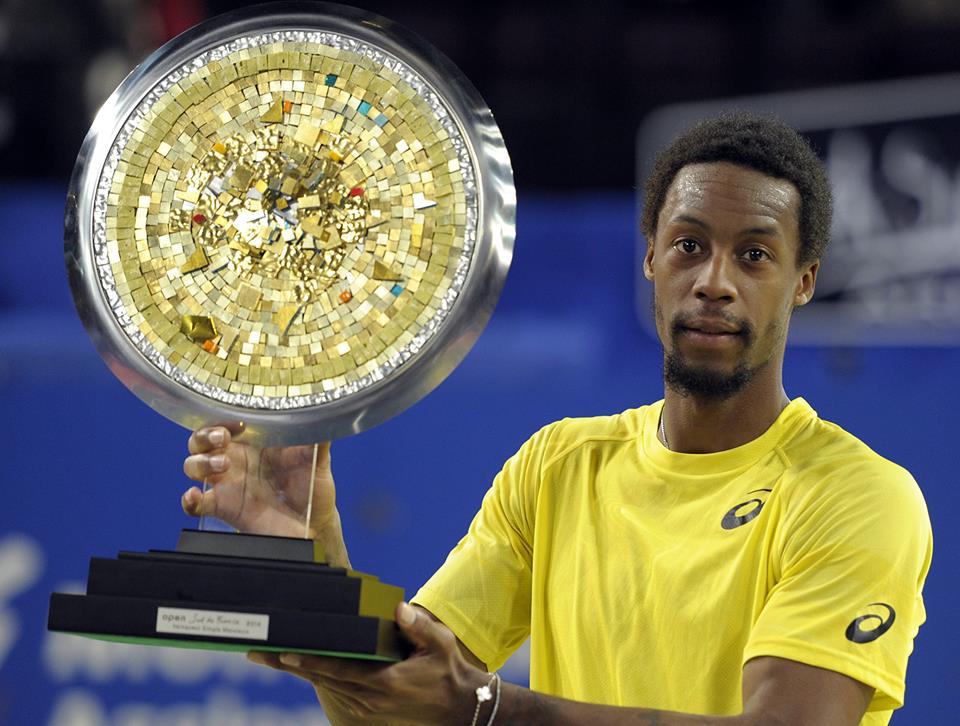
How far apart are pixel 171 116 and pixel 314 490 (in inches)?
18.2

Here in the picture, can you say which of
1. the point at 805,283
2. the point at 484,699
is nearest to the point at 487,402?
the point at 805,283

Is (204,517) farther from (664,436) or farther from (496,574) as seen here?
(664,436)

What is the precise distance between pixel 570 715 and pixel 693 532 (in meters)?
0.32

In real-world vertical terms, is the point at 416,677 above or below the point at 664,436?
below

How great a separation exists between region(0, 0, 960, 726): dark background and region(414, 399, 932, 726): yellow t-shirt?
1447 millimetres

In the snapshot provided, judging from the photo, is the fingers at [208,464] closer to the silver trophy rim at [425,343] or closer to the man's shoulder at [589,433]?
the silver trophy rim at [425,343]

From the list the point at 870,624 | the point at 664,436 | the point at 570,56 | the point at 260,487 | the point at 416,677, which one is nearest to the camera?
the point at 416,677

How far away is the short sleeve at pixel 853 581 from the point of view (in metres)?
1.60

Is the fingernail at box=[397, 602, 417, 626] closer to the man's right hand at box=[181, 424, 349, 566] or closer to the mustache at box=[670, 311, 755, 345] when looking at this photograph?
the man's right hand at box=[181, 424, 349, 566]

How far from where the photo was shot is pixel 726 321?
1.79 metres

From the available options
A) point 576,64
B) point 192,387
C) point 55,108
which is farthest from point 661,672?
point 55,108

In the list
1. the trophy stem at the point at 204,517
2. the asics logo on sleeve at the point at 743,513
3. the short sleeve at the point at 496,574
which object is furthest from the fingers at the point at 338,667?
the asics logo on sleeve at the point at 743,513

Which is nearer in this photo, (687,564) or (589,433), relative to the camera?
(687,564)

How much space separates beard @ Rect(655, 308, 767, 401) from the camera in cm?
182
